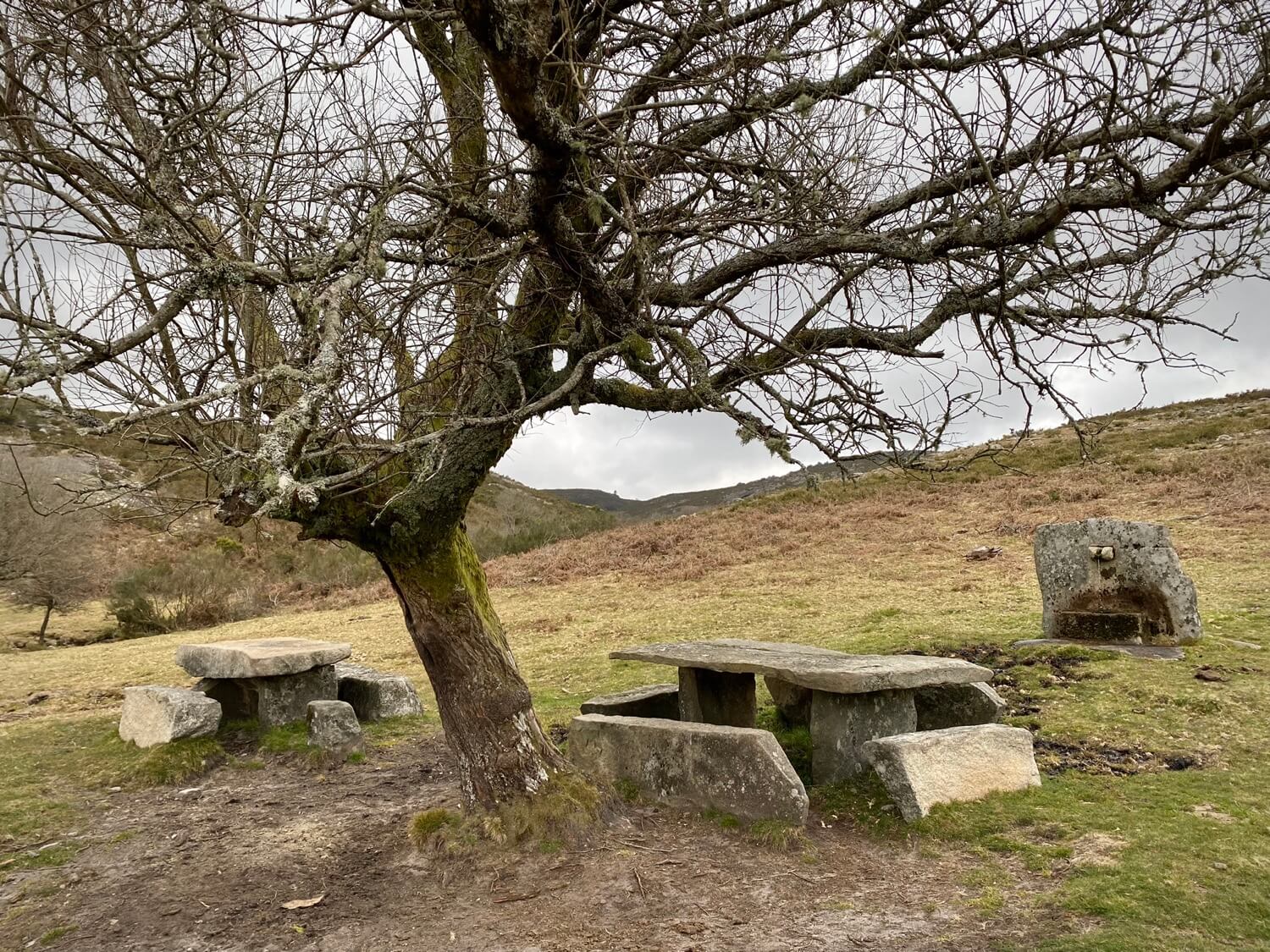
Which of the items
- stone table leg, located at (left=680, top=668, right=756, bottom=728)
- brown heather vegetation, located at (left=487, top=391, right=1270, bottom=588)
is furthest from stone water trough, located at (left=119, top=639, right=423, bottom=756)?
brown heather vegetation, located at (left=487, top=391, right=1270, bottom=588)

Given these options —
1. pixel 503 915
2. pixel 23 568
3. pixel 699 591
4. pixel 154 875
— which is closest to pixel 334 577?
pixel 23 568

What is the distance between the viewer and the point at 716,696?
6973 mm

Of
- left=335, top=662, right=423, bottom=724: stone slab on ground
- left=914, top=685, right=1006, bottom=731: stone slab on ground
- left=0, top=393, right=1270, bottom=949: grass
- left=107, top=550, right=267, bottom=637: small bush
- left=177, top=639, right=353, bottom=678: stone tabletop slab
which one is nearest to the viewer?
left=0, top=393, right=1270, bottom=949: grass

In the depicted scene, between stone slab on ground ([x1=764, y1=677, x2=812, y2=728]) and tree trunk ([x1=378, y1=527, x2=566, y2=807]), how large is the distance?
2.47 metres

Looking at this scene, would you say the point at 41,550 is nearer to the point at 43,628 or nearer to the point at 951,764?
the point at 43,628

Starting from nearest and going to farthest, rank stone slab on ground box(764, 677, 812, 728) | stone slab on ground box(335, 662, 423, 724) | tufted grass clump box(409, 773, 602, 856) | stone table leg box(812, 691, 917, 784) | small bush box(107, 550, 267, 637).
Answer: tufted grass clump box(409, 773, 602, 856) < stone table leg box(812, 691, 917, 784) < stone slab on ground box(764, 677, 812, 728) < stone slab on ground box(335, 662, 423, 724) < small bush box(107, 550, 267, 637)

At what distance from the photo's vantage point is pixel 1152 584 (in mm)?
8875

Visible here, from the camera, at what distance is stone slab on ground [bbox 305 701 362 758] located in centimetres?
794

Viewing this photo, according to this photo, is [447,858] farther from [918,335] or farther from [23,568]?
[23,568]

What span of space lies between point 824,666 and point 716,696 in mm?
1266

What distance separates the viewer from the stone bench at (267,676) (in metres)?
8.56

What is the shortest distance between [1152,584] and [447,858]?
7.50 m

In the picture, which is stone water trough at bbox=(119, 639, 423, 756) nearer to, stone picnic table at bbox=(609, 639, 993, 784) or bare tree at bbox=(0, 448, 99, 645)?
stone picnic table at bbox=(609, 639, 993, 784)

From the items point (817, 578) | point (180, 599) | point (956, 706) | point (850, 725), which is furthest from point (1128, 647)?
point (180, 599)
